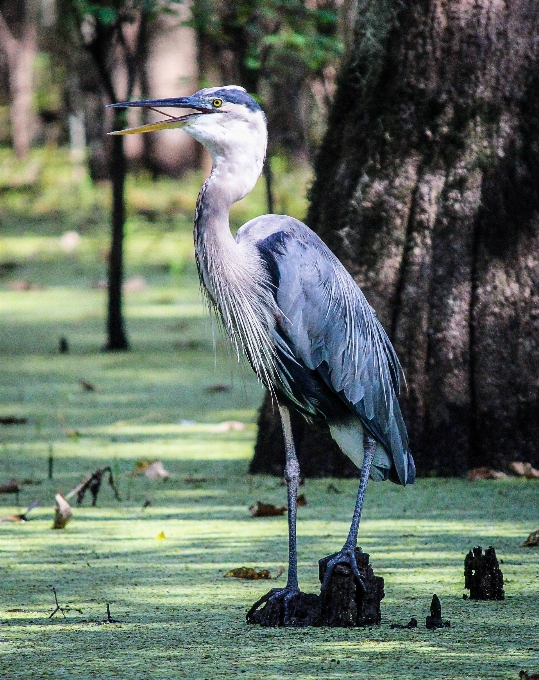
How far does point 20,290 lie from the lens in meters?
11.1

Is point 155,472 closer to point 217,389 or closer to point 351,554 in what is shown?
point 217,389

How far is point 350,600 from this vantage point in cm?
324

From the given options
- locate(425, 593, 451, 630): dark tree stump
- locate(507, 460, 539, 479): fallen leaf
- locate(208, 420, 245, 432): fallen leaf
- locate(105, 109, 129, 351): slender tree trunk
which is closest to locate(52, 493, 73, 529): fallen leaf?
locate(425, 593, 451, 630): dark tree stump

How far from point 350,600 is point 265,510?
145 centimetres

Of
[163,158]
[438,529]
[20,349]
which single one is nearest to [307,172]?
[163,158]

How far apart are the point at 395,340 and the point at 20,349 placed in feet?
13.5

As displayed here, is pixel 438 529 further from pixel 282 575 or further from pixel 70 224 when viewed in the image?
pixel 70 224

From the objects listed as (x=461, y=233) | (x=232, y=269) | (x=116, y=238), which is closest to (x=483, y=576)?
(x=232, y=269)

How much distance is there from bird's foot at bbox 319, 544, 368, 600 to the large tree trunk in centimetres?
189

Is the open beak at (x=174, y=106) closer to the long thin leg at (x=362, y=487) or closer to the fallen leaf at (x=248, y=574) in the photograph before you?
the long thin leg at (x=362, y=487)

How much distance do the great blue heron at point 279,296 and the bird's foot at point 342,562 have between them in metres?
0.26

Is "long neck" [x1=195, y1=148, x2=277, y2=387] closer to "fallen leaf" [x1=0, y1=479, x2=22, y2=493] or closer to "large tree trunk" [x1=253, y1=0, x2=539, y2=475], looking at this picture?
"large tree trunk" [x1=253, y1=0, x2=539, y2=475]

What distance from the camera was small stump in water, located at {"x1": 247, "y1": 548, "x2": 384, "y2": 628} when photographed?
3.25 meters

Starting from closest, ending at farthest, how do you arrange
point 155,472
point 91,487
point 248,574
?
point 248,574 < point 91,487 < point 155,472
